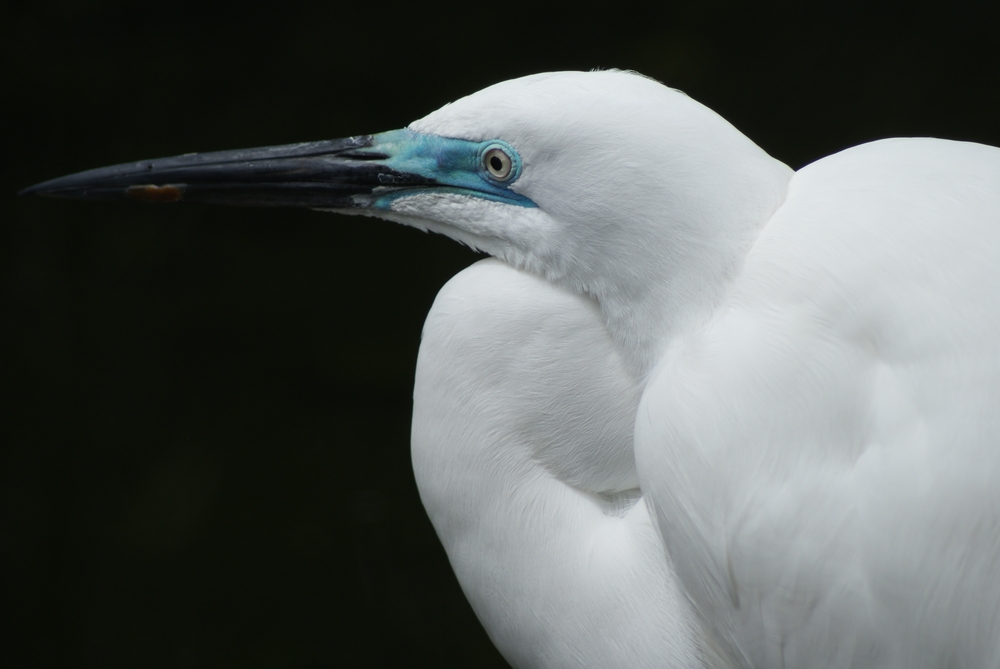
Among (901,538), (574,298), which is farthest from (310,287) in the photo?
(901,538)

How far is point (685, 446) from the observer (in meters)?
0.89

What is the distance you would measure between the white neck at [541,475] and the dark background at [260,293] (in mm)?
1536

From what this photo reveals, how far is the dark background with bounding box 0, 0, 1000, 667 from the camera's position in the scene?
246 cm

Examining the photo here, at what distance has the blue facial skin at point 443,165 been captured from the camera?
99 cm

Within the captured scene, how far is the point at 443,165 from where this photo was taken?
1025 millimetres

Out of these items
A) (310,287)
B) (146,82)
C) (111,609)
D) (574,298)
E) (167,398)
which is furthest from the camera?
(146,82)

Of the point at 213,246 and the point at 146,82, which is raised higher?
the point at 146,82

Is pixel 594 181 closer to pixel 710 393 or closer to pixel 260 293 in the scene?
pixel 710 393

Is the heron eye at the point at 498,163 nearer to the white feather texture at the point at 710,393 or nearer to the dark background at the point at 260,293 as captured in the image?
the white feather texture at the point at 710,393

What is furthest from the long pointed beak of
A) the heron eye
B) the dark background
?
the dark background

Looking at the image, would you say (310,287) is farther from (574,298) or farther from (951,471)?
(951,471)

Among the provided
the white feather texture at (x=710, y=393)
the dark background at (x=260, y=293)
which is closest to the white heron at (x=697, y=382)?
the white feather texture at (x=710, y=393)

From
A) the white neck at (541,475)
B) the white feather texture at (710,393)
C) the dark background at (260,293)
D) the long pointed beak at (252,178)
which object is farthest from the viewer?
the dark background at (260,293)

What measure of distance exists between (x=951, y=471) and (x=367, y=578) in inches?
77.2
